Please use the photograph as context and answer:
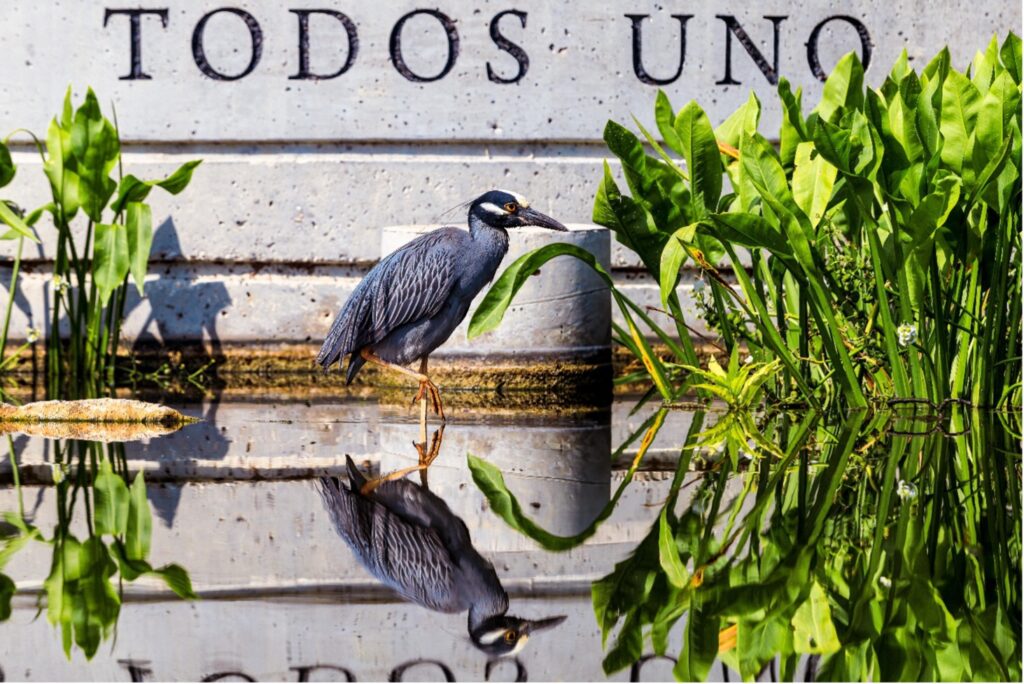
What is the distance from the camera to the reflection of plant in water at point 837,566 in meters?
2.14

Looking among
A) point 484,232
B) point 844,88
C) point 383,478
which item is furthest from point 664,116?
point 383,478

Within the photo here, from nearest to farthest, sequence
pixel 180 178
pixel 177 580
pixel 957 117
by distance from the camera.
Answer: pixel 177 580, pixel 957 117, pixel 180 178

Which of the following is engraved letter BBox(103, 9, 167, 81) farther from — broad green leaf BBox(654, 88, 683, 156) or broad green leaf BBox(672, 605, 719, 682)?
broad green leaf BBox(672, 605, 719, 682)

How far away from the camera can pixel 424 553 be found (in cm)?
274

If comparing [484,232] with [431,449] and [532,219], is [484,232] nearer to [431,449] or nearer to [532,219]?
[532,219]

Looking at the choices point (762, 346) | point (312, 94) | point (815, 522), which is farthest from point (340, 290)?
point (815, 522)

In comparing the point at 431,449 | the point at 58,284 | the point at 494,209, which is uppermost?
the point at 494,209

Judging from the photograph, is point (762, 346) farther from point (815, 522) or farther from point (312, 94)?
point (312, 94)

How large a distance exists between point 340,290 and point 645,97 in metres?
1.37

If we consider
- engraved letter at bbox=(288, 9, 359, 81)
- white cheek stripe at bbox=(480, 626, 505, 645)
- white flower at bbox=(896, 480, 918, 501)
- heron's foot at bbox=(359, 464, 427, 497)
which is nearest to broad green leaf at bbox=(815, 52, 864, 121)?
white flower at bbox=(896, 480, 918, 501)

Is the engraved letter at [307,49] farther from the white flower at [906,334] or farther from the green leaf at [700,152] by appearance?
the white flower at [906,334]

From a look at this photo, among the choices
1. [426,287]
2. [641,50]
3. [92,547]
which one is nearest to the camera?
[92,547]

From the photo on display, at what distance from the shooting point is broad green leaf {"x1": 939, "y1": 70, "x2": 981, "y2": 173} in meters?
3.84

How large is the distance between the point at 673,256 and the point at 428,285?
2.22ft
